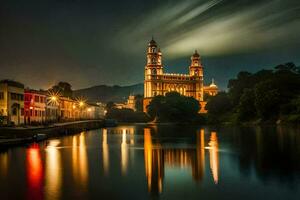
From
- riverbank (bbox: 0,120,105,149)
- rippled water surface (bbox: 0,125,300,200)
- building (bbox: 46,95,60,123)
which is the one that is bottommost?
rippled water surface (bbox: 0,125,300,200)

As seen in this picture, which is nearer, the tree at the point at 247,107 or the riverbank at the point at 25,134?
the riverbank at the point at 25,134

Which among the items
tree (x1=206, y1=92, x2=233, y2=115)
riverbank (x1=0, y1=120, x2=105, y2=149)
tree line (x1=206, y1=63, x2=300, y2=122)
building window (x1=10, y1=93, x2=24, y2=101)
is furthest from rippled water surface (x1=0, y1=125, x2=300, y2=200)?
tree (x1=206, y1=92, x2=233, y2=115)

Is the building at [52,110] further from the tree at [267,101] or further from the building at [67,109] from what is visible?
the tree at [267,101]

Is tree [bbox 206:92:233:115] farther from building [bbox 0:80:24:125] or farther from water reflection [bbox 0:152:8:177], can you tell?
water reflection [bbox 0:152:8:177]

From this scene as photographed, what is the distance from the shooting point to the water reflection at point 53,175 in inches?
1155

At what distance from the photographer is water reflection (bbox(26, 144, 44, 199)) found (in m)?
29.4

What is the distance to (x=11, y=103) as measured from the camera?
76250 millimetres

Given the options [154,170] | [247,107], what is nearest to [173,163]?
[154,170]

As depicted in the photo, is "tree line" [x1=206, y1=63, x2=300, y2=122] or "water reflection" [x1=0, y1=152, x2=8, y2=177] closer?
"water reflection" [x1=0, y1=152, x2=8, y2=177]

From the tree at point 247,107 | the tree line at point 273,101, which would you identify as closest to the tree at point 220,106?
the tree line at point 273,101

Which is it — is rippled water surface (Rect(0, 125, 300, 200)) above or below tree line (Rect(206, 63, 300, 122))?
below

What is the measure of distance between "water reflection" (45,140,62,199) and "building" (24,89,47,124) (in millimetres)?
34699

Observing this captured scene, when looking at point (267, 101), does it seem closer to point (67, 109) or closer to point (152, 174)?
point (67, 109)

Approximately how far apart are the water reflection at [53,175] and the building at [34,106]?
114 feet
